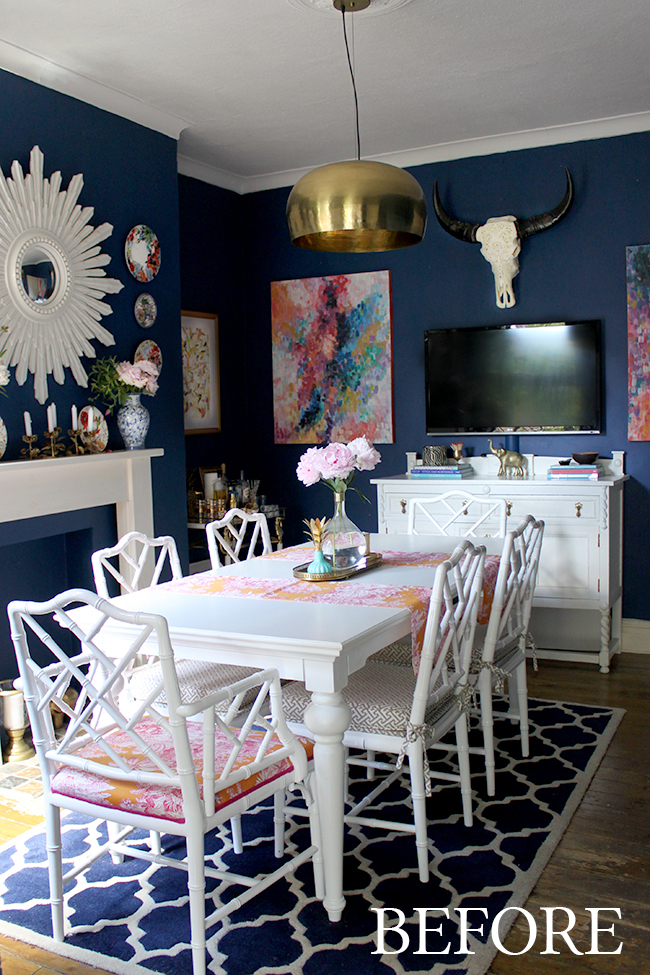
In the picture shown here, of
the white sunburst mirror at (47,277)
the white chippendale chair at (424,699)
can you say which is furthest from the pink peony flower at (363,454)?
the white sunburst mirror at (47,277)

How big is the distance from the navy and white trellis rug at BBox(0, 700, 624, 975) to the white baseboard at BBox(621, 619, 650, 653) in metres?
1.74

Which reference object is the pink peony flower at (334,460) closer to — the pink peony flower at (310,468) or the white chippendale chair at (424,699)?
the pink peony flower at (310,468)

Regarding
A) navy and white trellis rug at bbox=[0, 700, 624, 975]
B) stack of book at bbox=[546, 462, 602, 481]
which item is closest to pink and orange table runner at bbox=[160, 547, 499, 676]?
navy and white trellis rug at bbox=[0, 700, 624, 975]

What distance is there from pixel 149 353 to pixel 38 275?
73 cm

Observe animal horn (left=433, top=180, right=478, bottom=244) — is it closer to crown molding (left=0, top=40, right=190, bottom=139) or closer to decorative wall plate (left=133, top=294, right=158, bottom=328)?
crown molding (left=0, top=40, right=190, bottom=139)

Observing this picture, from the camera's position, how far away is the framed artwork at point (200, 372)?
16.6ft

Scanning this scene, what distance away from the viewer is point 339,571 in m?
2.93

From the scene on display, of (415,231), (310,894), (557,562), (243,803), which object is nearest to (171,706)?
(243,803)

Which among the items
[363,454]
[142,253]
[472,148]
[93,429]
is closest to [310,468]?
[363,454]

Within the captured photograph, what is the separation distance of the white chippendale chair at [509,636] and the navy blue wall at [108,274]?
1.86 m

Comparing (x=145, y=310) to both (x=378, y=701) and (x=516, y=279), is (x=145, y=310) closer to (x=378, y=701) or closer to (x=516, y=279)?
(x=516, y=279)

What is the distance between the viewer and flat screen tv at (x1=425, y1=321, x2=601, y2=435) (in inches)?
183

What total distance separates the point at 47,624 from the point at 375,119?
9.61ft

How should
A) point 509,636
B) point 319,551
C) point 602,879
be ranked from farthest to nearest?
point 509,636 < point 319,551 < point 602,879
